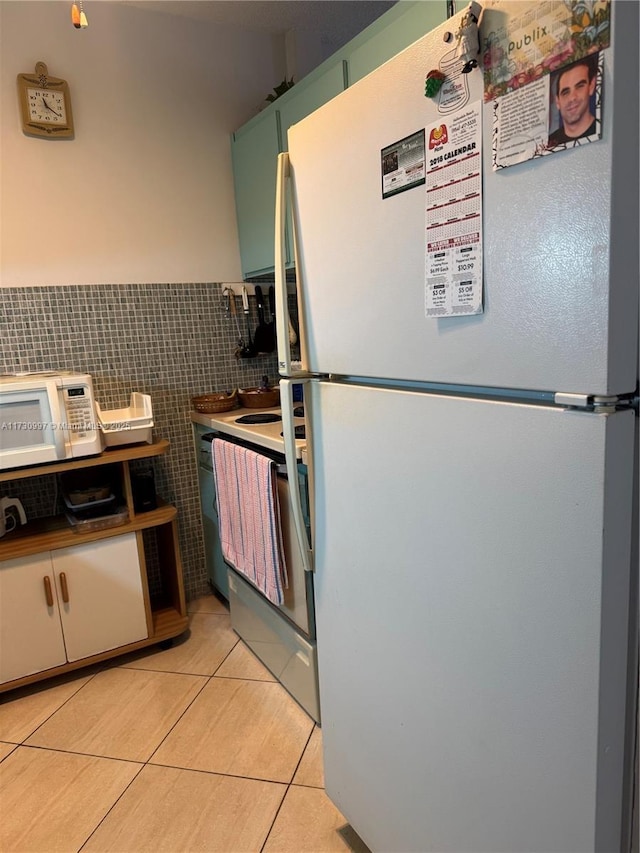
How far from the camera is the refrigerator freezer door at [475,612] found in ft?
2.53

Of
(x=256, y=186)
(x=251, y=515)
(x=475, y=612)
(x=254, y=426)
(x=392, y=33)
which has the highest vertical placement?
(x=392, y=33)

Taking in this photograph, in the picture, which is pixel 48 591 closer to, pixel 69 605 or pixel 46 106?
pixel 69 605

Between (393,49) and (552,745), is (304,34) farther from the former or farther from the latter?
(552,745)

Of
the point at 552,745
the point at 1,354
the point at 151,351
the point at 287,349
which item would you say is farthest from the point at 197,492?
the point at 552,745

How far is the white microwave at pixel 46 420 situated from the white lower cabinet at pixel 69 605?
1.33 ft

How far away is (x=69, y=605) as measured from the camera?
2244 mm

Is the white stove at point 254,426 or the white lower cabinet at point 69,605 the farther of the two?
the white lower cabinet at point 69,605

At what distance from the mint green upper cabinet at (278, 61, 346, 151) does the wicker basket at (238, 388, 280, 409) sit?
1.08 meters

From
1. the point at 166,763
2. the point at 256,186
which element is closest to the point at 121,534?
the point at 166,763

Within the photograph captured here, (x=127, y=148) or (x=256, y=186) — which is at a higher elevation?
(x=127, y=148)

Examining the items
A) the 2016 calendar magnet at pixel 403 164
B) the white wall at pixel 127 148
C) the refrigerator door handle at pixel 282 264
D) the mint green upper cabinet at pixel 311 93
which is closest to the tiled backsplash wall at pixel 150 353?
the white wall at pixel 127 148

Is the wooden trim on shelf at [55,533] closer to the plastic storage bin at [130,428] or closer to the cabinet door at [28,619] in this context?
the cabinet door at [28,619]

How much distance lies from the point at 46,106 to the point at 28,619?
2.07 m

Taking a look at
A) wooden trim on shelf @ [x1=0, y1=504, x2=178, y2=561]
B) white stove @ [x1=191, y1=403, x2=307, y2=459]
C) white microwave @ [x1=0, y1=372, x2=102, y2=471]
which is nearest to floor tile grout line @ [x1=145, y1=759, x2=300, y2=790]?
wooden trim on shelf @ [x1=0, y1=504, x2=178, y2=561]
